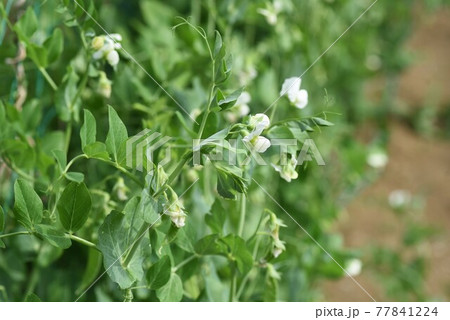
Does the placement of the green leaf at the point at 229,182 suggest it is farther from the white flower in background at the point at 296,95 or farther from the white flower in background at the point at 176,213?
the white flower in background at the point at 296,95

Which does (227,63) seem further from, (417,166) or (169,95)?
(417,166)

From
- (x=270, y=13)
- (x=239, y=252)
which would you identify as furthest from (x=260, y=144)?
(x=270, y=13)

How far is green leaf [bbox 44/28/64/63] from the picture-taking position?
112 centimetres

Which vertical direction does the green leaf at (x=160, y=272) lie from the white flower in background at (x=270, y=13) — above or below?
below

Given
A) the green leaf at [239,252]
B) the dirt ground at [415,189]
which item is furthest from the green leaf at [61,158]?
the dirt ground at [415,189]

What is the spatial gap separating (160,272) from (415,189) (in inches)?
79.8

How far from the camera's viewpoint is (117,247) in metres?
0.84

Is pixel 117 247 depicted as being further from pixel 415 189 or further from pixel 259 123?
pixel 415 189

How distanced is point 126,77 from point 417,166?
6.31 feet

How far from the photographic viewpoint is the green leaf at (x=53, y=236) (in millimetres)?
842

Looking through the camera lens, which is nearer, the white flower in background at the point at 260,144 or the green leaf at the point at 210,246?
the white flower in background at the point at 260,144

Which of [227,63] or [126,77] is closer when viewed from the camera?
[227,63]

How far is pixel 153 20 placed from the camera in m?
1.68
